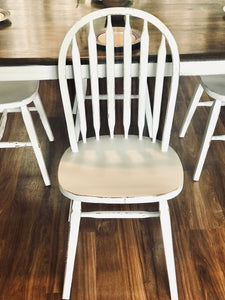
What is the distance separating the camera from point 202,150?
1709mm

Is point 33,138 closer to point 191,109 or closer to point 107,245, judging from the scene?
point 107,245

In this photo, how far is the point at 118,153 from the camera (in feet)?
4.33

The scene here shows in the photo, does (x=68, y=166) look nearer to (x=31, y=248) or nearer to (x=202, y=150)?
(x=31, y=248)

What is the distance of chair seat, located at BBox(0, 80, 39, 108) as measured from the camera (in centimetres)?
158

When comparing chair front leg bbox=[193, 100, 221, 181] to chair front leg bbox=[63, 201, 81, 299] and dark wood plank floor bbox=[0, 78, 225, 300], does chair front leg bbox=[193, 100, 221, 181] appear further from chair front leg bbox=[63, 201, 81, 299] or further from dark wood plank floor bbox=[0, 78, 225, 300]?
chair front leg bbox=[63, 201, 81, 299]

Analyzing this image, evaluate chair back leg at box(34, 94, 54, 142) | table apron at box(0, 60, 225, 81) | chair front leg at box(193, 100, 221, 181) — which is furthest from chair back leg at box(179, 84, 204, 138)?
chair back leg at box(34, 94, 54, 142)

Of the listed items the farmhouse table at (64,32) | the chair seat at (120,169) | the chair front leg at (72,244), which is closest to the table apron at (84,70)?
the farmhouse table at (64,32)

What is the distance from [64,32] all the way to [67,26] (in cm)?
6

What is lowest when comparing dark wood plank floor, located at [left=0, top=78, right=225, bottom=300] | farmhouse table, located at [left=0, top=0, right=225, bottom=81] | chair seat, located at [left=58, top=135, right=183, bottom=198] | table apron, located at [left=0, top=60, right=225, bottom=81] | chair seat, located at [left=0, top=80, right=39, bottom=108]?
dark wood plank floor, located at [left=0, top=78, right=225, bottom=300]

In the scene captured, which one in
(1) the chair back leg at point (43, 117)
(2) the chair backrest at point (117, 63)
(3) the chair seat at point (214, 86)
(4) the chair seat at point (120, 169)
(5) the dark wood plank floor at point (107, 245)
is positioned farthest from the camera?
(1) the chair back leg at point (43, 117)

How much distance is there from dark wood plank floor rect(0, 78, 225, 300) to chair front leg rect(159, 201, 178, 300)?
7 cm

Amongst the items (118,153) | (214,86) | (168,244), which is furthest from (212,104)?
(168,244)

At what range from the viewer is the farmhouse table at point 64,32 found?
4.10 ft

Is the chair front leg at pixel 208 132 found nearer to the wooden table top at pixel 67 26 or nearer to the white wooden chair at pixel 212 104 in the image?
the white wooden chair at pixel 212 104
